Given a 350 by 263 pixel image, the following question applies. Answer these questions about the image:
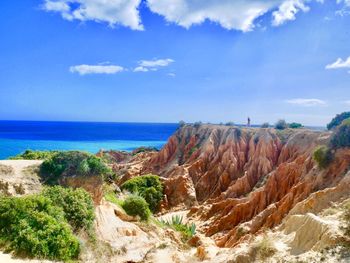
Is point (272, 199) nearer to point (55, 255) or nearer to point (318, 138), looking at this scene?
point (318, 138)

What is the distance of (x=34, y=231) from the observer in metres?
15.3

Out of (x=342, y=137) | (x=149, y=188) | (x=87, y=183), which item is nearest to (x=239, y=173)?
(x=149, y=188)

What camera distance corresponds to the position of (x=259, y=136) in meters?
44.9

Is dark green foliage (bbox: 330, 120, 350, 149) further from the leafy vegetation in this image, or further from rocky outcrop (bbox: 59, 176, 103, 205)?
rocky outcrop (bbox: 59, 176, 103, 205)

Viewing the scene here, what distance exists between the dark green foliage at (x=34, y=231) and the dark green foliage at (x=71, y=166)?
5640mm

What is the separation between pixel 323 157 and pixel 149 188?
1900 centimetres

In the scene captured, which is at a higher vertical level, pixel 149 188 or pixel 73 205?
pixel 73 205

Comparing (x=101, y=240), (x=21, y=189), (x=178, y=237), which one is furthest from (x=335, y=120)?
(x=21, y=189)

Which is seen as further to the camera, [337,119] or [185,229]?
[337,119]

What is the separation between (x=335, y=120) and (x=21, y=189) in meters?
37.6

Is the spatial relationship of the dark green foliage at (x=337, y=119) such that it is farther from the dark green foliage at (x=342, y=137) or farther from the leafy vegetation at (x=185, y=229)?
the leafy vegetation at (x=185, y=229)

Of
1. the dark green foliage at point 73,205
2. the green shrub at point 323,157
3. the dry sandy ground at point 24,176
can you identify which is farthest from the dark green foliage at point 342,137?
the dry sandy ground at point 24,176

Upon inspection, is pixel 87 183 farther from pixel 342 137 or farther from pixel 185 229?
pixel 342 137

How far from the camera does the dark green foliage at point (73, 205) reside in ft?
62.1
